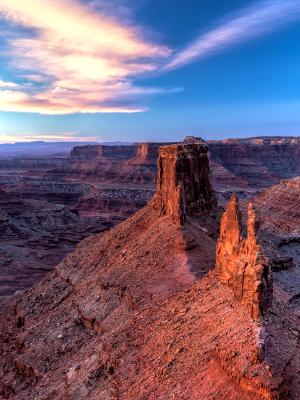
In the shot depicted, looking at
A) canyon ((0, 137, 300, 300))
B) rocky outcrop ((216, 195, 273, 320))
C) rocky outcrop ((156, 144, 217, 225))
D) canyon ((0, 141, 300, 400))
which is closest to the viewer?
canyon ((0, 141, 300, 400))

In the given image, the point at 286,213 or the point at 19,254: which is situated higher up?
the point at 286,213

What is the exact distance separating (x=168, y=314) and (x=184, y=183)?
1399 centimetres

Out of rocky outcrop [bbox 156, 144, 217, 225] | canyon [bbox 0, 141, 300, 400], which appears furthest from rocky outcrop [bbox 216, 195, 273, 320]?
rocky outcrop [bbox 156, 144, 217, 225]

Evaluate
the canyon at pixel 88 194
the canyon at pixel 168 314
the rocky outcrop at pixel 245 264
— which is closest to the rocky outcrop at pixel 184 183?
the canyon at pixel 168 314

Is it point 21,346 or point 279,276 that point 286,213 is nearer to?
point 279,276

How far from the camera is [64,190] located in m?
158

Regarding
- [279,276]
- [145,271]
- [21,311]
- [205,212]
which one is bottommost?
[21,311]

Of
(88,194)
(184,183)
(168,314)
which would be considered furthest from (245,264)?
(88,194)

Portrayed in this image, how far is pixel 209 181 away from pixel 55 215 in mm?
79003

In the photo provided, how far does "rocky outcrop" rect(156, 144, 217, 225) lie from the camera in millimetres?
35188

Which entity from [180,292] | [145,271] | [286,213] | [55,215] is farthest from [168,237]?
[55,215]

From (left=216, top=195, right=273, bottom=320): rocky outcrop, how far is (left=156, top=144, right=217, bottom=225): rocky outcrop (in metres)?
10.7

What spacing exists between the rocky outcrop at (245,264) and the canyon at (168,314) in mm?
52

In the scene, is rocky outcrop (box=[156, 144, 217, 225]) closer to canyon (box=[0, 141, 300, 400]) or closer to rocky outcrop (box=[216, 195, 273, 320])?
canyon (box=[0, 141, 300, 400])
